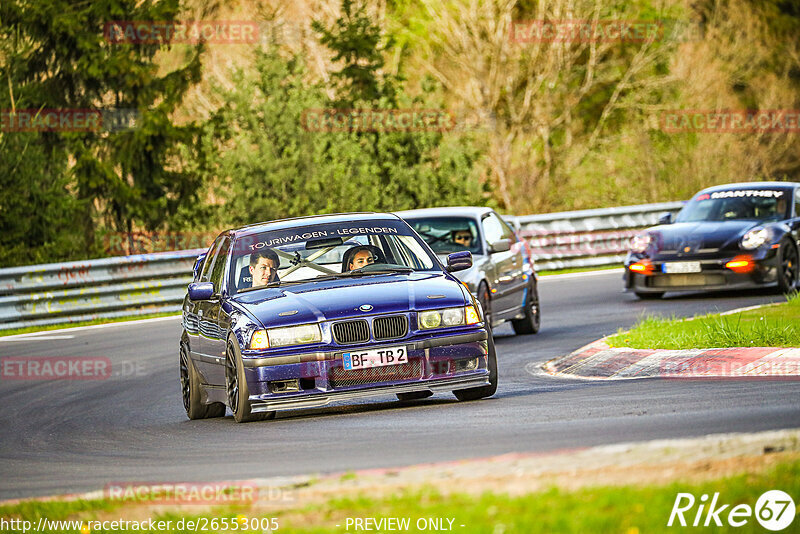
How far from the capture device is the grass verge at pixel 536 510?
5449 mm

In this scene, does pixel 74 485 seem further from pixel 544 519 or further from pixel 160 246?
pixel 160 246

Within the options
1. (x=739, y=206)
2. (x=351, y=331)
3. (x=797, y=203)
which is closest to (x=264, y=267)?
(x=351, y=331)

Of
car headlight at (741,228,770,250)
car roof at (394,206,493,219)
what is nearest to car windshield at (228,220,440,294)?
car roof at (394,206,493,219)

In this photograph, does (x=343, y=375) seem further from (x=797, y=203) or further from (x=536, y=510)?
(x=797, y=203)

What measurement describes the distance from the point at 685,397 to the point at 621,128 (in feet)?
122

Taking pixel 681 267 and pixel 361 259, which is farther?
pixel 681 267

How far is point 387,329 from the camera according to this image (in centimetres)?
988

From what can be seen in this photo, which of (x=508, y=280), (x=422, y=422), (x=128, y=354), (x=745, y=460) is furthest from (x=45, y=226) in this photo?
(x=745, y=460)

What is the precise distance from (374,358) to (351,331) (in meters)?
0.25

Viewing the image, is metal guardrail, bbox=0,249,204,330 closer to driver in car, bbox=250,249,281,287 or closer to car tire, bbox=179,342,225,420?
car tire, bbox=179,342,225,420

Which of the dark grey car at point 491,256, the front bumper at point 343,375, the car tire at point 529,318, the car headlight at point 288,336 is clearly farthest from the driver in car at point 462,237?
the car headlight at point 288,336

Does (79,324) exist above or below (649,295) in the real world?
Result: above

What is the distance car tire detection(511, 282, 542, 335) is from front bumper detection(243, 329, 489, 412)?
7038 millimetres

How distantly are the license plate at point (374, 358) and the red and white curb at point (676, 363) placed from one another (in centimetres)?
291
